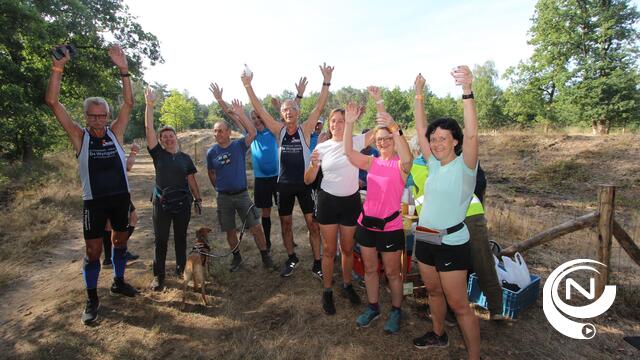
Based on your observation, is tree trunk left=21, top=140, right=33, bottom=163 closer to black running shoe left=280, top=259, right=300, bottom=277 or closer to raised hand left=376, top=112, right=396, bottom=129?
black running shoe left=280, top=259, right=300, bottom=277

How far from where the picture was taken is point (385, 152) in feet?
11.4

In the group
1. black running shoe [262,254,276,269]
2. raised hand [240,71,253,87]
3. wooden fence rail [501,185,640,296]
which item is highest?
raised hand [240,71,253,87]

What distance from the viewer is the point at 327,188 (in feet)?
12.7

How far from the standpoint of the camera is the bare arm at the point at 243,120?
16.6 feet

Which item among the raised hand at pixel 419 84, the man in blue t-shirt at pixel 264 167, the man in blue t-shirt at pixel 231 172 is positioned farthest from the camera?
the man in blue t-shirt at pixel 264 167

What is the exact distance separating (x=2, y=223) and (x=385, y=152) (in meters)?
9.12

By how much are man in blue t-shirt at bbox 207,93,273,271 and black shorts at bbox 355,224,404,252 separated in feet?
7.41

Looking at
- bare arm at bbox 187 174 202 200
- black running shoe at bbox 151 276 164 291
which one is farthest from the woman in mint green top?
black running shoe at bbox 151 276 164 291

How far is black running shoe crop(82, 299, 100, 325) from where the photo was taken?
4.03m

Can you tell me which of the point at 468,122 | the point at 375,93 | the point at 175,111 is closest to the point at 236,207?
the point at 375,93

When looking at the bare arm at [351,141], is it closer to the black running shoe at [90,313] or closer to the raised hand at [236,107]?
the raised hand at [236,107]

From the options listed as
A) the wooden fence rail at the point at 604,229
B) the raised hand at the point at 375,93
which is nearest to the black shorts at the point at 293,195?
the raised hand at the point at 375,93

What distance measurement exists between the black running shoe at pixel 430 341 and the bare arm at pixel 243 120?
3643 mm

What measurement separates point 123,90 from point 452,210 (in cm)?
423
